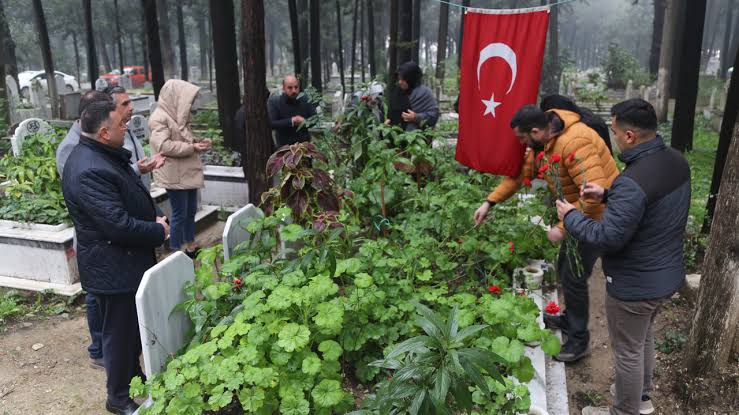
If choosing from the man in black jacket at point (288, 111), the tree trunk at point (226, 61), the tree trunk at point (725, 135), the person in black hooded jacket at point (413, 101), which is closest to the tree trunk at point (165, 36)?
the tree trunk at point (226, 61)

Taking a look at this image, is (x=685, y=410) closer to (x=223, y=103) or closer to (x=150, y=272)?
(x=150, y=272)

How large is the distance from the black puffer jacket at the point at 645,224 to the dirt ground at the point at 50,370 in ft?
10.3

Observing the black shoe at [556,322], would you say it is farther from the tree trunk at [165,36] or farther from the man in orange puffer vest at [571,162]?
the tree trunk at [165,36]

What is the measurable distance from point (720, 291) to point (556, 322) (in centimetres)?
113

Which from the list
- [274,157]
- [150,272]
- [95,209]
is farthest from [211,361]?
[274,157]

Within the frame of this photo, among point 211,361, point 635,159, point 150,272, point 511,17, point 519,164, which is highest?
point 511,17

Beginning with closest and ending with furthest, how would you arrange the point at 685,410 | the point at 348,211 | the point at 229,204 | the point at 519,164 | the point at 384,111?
the point at 685,410 → the point at 519,164 → the point at 348,211 → the point at 384,111 → the point at 229,204

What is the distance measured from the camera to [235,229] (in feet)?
13.0

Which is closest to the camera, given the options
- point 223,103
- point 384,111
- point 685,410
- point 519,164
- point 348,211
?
point 685,410

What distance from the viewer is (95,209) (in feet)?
9.77

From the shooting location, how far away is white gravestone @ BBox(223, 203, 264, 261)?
380 cm

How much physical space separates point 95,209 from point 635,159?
274 centimetres

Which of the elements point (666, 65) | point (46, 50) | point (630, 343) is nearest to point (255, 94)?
point (630, 343)

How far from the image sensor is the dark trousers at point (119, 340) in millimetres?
3209
